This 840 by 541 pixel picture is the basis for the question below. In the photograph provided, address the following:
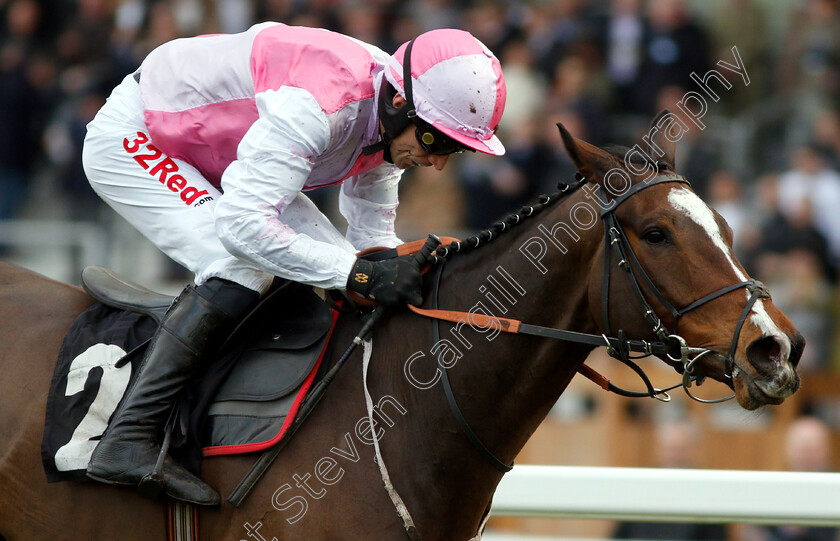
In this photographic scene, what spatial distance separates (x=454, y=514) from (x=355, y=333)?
0.64m

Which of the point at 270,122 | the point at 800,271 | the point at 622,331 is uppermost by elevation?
the point at 270,122

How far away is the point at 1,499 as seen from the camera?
317 cm

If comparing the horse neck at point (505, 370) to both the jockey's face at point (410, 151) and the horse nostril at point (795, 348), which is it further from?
the horse nostril at point (795, 348)

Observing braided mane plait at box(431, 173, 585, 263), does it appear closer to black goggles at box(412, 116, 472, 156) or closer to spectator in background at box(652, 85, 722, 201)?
black goggles at box(412, 116, 472, 156)

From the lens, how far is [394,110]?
3.18 metres

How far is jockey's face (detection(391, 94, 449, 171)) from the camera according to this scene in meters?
3.20

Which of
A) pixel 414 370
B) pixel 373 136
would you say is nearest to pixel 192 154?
pixel 373 136

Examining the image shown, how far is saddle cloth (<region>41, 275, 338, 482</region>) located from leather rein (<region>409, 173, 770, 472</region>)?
0.40 m

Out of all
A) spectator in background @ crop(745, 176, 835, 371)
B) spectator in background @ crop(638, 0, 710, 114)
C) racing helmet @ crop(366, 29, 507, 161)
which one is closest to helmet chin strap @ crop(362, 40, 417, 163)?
racing helmet @ crop(366, 29, 507, 161)

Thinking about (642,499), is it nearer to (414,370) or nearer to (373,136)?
(414,370)

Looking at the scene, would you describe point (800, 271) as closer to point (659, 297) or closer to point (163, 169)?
point (659, 297)

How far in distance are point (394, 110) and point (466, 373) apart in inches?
34.0

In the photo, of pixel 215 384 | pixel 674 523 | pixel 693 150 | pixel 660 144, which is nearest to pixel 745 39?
pixel 693 150

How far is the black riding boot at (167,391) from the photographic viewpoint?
2.94m
